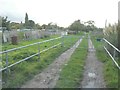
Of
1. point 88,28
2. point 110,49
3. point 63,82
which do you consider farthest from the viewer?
point 88,28

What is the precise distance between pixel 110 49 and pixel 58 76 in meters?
6.20

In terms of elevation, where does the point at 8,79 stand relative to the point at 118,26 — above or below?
below

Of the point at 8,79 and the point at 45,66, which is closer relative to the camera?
the point at 8,79

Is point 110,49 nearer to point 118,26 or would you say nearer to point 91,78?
point 118,26

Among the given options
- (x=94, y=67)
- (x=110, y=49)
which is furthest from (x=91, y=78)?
(x=110, y=49)

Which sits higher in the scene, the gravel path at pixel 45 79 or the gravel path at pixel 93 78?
the gravel path at pixel 45 79

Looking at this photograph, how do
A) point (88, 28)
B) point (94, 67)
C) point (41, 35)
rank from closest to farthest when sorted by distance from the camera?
point (94, 67), point (41, 35), point (88, 28)

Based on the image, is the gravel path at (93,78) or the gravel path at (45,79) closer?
the gravel path at (45,79)

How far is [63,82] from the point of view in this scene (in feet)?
23.7

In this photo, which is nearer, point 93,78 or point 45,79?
point 45,79

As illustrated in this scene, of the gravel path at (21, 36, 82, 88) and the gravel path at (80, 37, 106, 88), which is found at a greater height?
the gravel path at (21, 36, 82, 88)

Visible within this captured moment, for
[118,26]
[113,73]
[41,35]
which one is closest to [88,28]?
[41,35]

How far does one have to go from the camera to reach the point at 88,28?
269ft

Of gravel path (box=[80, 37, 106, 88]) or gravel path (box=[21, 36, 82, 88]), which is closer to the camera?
gravel path (box=[21, 36, 82, 88])
